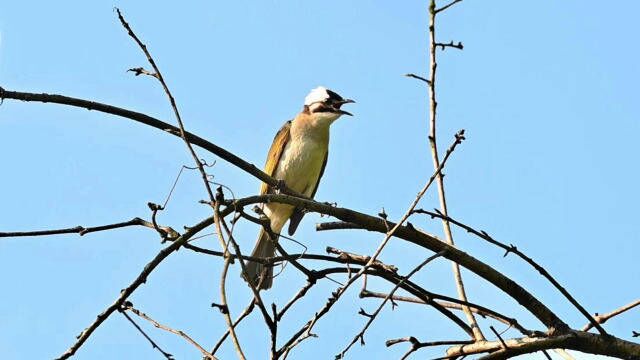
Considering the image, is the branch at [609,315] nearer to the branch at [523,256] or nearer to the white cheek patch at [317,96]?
the branch at [523,256]

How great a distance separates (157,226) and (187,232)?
337 millimetres

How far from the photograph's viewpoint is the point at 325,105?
29.1ft

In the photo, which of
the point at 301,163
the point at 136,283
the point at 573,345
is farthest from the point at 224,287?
the point at 301,163

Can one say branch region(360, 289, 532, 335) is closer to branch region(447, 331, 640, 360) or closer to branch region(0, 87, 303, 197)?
branch region(447, 331, 640, 360)

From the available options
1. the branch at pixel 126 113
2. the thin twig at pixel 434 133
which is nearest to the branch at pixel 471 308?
the thin twig at pixel 434 133

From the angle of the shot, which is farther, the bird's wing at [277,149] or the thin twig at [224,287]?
the bird's wing at [277,149]

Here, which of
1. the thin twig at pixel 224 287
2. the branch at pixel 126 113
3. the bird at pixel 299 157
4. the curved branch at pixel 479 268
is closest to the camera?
the thin twig at pixel 224 287

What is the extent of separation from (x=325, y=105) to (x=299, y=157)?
2.33 ft

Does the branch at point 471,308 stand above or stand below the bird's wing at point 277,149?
below

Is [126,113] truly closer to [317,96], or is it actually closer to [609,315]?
[609,315]

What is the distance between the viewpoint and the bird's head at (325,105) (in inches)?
341

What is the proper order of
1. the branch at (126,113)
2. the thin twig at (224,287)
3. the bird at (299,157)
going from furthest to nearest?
the bird at (299,157), the branch at (126,113), the thin twig at (224,287)

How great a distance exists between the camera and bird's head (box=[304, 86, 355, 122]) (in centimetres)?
866

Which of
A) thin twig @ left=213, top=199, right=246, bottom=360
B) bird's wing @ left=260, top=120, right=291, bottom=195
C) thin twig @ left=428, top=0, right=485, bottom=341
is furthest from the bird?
thin twig @ left=213, top=199, right=246, bottom=360
